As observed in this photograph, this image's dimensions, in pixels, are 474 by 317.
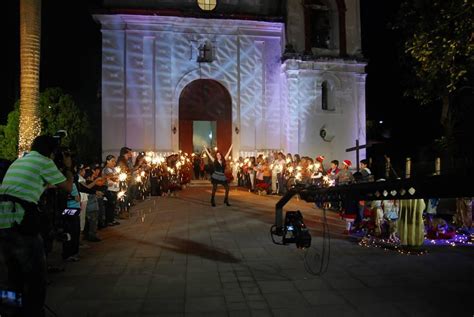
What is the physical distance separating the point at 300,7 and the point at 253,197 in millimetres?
11520

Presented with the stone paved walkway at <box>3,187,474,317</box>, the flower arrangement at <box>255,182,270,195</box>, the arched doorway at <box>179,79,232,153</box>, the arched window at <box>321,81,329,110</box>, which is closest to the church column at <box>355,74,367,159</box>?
the arched window at <box>321,81,329,110</box>

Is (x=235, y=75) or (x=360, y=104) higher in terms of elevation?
(x=235, y=75)

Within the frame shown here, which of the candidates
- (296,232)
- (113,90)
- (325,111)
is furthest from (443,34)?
(113,90)

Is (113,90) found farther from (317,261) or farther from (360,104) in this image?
(317,261)

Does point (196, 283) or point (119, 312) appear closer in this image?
point (119, 312)

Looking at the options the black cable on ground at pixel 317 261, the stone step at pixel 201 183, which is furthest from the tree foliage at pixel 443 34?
the stone step at pixel 201 183

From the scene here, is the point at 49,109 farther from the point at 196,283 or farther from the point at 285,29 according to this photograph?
the point at 196,283

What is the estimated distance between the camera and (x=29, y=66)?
15.2 meters

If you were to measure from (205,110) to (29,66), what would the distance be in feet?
34.4

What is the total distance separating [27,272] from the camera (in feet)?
14.8

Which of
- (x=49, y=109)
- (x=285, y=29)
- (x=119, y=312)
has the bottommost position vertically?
(x=119, y=312)

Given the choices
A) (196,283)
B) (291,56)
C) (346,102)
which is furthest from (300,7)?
(196,283)

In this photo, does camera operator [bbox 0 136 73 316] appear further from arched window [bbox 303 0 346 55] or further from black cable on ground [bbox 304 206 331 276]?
arched window [bbox 303 0 346 55]

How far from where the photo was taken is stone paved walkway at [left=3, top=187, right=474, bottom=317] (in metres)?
5.65
